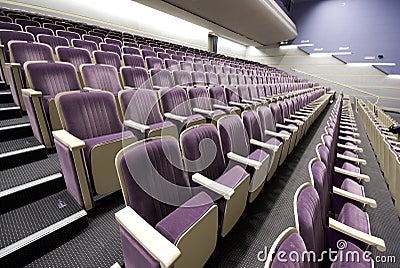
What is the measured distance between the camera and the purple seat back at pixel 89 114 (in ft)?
1.20

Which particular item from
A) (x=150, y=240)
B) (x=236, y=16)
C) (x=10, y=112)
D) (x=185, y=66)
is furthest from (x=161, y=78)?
(x=236, y=16)

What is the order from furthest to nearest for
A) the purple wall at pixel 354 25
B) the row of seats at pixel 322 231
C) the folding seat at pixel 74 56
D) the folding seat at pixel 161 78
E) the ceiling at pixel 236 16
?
the purple wall at pixel 354 25
the ceiling at pixel 236 16
the folding seat at pixel 161 78
the folding seat at pixel 74 56
the row of seats at pixel 322 231

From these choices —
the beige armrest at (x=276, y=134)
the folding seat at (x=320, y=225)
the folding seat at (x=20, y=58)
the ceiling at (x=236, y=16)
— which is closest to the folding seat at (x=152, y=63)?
the folding seat at (x=20, y=58)

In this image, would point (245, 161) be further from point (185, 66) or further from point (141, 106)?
point (185, 66)

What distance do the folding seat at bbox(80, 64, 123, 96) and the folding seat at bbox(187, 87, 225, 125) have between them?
0.76 feet

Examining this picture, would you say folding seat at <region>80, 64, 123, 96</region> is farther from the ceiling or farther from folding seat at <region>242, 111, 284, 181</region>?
the ceiling

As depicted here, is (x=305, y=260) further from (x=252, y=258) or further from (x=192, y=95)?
(x=192, y=95)

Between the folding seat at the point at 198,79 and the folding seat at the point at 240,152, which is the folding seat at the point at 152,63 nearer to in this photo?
the folding seat at the point at 198,79

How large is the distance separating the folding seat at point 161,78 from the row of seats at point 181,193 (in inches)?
16.2

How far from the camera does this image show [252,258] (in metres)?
0.31

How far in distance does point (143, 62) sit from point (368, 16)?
339cm

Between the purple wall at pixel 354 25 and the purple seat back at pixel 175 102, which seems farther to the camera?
the purple wall at pixel 354 25

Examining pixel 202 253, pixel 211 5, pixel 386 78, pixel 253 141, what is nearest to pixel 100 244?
pixel 202 253

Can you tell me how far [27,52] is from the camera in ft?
1.77
